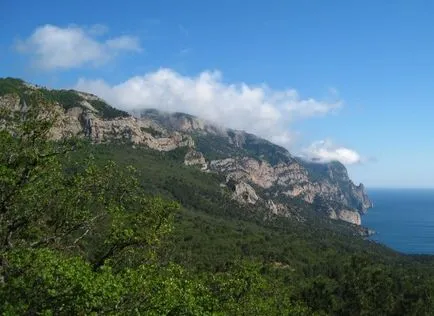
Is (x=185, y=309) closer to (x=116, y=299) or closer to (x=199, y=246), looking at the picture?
(x=116, y=299)

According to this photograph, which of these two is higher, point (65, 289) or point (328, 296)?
point (65, 289)

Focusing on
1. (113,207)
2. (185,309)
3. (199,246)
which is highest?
(113,207)

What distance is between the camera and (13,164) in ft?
82.4

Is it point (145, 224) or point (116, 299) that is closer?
point (116, 299)

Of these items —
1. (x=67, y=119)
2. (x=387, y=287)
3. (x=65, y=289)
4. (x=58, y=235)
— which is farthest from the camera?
(x=387, y=287)

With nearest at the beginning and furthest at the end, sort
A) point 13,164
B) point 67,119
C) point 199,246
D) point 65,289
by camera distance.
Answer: point 65,289 → point 13,164 → point 67,119 → point 199,246

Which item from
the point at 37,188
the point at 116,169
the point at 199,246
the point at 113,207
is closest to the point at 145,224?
the point at 113,207

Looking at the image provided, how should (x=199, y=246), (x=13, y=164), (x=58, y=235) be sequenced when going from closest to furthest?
(x=13, y=164) < (x=58, y=235) < (x=199, y=246)

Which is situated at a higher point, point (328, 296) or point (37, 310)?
point (37, 310)

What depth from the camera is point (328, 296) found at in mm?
94562

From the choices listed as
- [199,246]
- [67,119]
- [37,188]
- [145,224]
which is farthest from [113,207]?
[199,246]

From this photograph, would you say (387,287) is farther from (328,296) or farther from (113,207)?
(113,207)

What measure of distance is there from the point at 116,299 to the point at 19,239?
8.32 m

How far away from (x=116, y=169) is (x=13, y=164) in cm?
675
